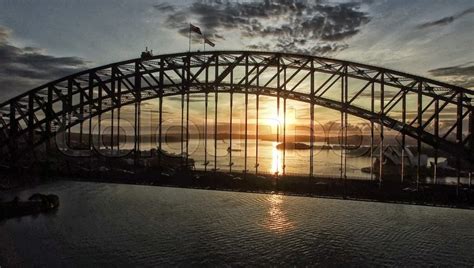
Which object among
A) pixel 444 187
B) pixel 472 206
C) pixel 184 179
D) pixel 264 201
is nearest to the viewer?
pixel 472 206

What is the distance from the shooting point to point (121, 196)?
187 feet

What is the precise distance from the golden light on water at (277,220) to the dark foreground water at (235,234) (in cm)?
11

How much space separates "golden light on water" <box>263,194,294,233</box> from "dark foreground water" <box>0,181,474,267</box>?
0.38 feet

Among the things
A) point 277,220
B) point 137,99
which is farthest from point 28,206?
point 277,220

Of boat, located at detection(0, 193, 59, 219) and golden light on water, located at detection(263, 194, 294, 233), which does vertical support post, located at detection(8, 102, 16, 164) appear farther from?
golden light on water, located at detection(263, 194, 294, 233)

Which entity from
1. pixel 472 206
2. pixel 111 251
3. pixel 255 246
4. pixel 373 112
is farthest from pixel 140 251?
pixel 472 206

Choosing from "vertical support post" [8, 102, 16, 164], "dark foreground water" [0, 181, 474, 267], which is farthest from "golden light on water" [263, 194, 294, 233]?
"vertical support post" [8, 102, 16, 164]

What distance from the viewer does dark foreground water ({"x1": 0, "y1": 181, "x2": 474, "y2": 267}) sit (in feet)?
95.1

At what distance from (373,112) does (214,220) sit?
2198 cm

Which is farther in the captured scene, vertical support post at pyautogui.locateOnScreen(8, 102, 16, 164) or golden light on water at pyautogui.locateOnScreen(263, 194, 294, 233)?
vertical support post at pyautogui.locateOnScreen(8, 102, 16, 164)

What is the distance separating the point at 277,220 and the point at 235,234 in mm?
8676

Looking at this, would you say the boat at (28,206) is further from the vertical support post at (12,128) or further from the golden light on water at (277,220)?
the golden light on water at (277,220)

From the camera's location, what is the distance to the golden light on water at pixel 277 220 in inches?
1513

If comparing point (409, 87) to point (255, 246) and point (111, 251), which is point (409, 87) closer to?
point (255, 246)
